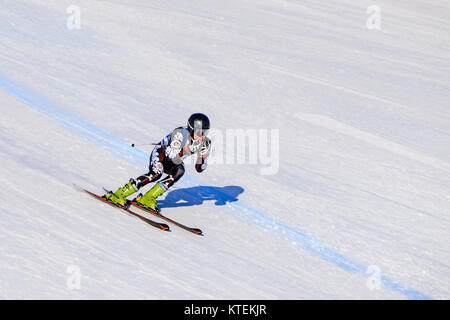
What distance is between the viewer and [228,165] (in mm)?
12148

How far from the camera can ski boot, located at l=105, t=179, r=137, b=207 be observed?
852cm

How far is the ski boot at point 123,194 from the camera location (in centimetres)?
852

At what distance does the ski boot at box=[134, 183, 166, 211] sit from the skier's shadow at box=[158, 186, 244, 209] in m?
0.63

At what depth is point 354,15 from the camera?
2581 centimetres

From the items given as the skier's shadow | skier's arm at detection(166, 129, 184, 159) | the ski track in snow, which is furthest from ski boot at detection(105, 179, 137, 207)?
the ski track in snow

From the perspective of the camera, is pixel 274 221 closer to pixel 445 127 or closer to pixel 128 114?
pixel 128 114

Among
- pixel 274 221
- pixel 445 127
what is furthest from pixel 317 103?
pixel 274 221

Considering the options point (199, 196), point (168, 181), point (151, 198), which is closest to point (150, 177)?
point (168, 181)

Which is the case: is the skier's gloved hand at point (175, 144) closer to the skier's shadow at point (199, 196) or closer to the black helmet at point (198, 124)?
the black helmet at point (198, 124)

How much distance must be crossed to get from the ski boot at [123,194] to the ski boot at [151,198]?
227 mm

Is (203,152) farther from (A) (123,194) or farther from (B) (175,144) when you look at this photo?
(A) (123,194)

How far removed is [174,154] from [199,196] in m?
2.11
